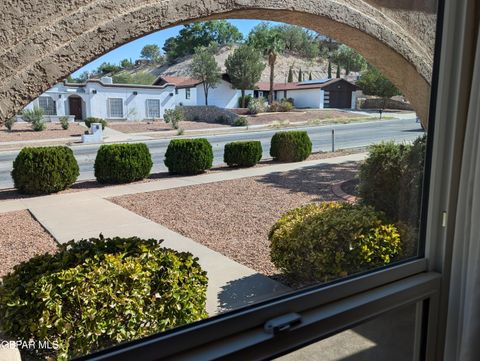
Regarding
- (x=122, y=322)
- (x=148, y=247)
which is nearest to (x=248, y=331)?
(x=122, y=322)

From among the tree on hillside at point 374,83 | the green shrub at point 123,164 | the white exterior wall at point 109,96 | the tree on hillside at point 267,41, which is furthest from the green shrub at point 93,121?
the green shrub at point 123,164

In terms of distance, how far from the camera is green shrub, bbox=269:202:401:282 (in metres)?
2.00

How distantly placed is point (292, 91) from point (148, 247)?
105 centimetres

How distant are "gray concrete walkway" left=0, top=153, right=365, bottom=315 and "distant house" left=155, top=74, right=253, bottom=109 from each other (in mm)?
1125

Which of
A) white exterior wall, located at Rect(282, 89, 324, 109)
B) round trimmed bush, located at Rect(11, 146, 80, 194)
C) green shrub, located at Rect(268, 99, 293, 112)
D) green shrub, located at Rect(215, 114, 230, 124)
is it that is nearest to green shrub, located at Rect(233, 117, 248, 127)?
green shrub, located at Rect(215, 114, 230, 124)

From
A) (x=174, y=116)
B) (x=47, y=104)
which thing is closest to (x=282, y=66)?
(x=174, y=116)

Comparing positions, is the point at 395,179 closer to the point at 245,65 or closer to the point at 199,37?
the point at 245,65

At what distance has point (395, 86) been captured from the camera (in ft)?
7.39

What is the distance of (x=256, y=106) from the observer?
2102 mm

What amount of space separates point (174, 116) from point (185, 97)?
0.14 m

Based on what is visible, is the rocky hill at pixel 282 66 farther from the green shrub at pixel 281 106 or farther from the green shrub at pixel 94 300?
the green shrub at pixel 94 300

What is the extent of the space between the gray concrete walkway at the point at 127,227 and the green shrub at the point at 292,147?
85cm

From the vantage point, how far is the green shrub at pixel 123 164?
447 centimetres

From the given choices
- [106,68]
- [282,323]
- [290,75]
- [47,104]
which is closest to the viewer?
[282,323]
